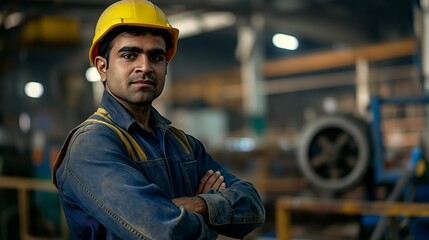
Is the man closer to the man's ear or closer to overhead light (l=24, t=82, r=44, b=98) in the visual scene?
the man's ear

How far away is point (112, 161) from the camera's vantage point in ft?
5.92

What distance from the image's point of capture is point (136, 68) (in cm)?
195

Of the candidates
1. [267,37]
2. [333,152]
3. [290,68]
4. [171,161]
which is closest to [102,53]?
[171,161]

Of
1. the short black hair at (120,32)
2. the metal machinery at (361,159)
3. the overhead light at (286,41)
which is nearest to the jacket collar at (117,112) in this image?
the short black hair at (120,32)

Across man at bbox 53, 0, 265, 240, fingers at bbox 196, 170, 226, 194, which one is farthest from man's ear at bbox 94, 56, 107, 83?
fingers at bbox 196, 170, 226, 194

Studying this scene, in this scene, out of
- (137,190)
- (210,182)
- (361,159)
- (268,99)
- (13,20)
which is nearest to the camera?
(137,190)

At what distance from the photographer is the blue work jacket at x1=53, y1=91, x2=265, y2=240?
1.74m

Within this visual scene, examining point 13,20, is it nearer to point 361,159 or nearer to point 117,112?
point 361,159

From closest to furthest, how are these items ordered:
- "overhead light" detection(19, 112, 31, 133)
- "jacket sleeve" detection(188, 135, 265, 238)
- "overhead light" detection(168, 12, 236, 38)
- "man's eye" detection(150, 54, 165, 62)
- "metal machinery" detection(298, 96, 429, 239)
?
"jacket sleeve" detection(188, 135, 265, 238)
"man's eye" detection(150, 54, 165, 62)
"metal machinery" detection(298, 96, 429, 239)
"overhead light" detection(19, 112, 31, 133)
"overhead light" detection(168, 12, 236, 38)

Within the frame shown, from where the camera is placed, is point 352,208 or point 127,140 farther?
point 352,208

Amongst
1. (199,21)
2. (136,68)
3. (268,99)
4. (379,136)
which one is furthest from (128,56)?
(268,99)

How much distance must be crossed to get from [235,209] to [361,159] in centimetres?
418

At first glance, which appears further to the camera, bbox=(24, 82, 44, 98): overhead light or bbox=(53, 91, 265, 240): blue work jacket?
bbox=(24, 82, 44, 98): overhead light

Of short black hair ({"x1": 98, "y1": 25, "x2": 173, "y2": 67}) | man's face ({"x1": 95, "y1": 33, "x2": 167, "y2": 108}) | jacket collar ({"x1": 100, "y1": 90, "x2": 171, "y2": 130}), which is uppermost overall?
short black hair ({"x1": 98, "y1": 25, "x2": 173, "y2": 67})
